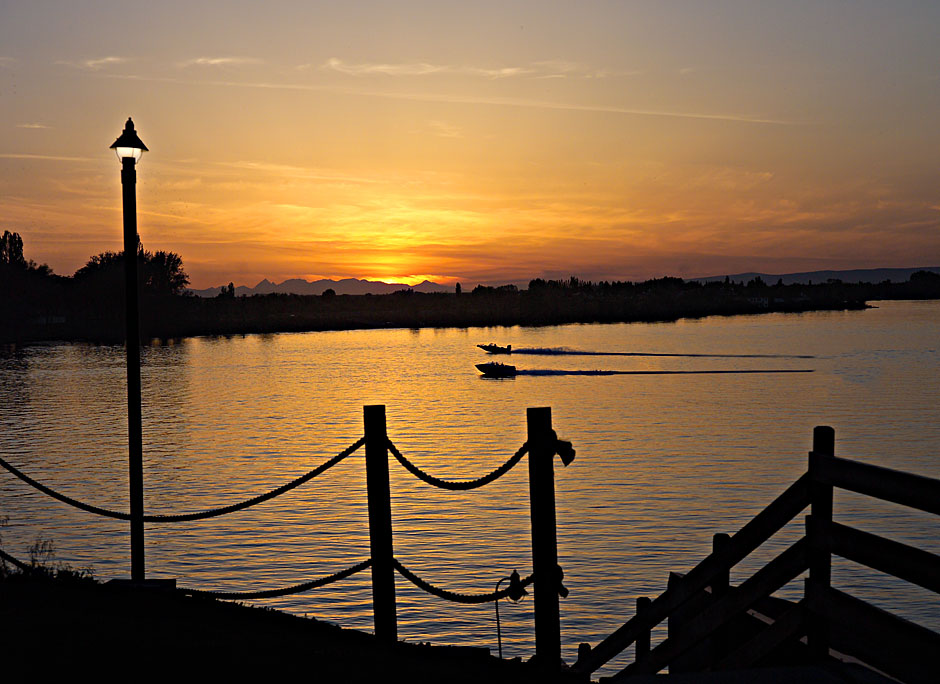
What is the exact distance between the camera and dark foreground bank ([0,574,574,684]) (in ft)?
23.6

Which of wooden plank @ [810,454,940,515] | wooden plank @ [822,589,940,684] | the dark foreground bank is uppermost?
wooden plank @ [810,454,940,515]

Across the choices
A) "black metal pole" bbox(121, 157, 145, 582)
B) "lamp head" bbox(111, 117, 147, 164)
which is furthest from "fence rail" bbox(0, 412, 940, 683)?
"lamp head" bbox(111, 117, 147, 164)

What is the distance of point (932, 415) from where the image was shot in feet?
153

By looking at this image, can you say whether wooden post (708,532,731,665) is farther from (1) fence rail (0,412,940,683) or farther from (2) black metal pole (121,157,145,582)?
(2) black metal pole (121,157,145,582)

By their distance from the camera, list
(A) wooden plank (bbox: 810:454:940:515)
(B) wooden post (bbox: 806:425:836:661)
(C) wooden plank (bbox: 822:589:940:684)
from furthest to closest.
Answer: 1. (B) wooden post (bbox: 806:425:836:661)
2. (C) wooden plank (bbox: 822:589:940:684)
3. (A) wooden plank (bbox: 810:454:940:515)

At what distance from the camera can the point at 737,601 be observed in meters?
6.21

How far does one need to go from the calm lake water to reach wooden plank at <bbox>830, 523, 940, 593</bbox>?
8.94 metres

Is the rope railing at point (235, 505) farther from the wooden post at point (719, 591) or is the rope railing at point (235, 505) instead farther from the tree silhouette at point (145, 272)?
the tree silhouette at point (145, 272)

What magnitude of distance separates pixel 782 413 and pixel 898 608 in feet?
114

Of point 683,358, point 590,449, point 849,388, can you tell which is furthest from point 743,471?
point 683,358

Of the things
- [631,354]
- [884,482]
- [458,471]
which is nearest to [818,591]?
[884,482]

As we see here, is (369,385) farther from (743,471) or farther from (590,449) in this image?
(743,471)

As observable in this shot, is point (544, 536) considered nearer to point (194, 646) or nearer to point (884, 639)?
point (194, 646)

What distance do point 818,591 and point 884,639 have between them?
0.61 metres
